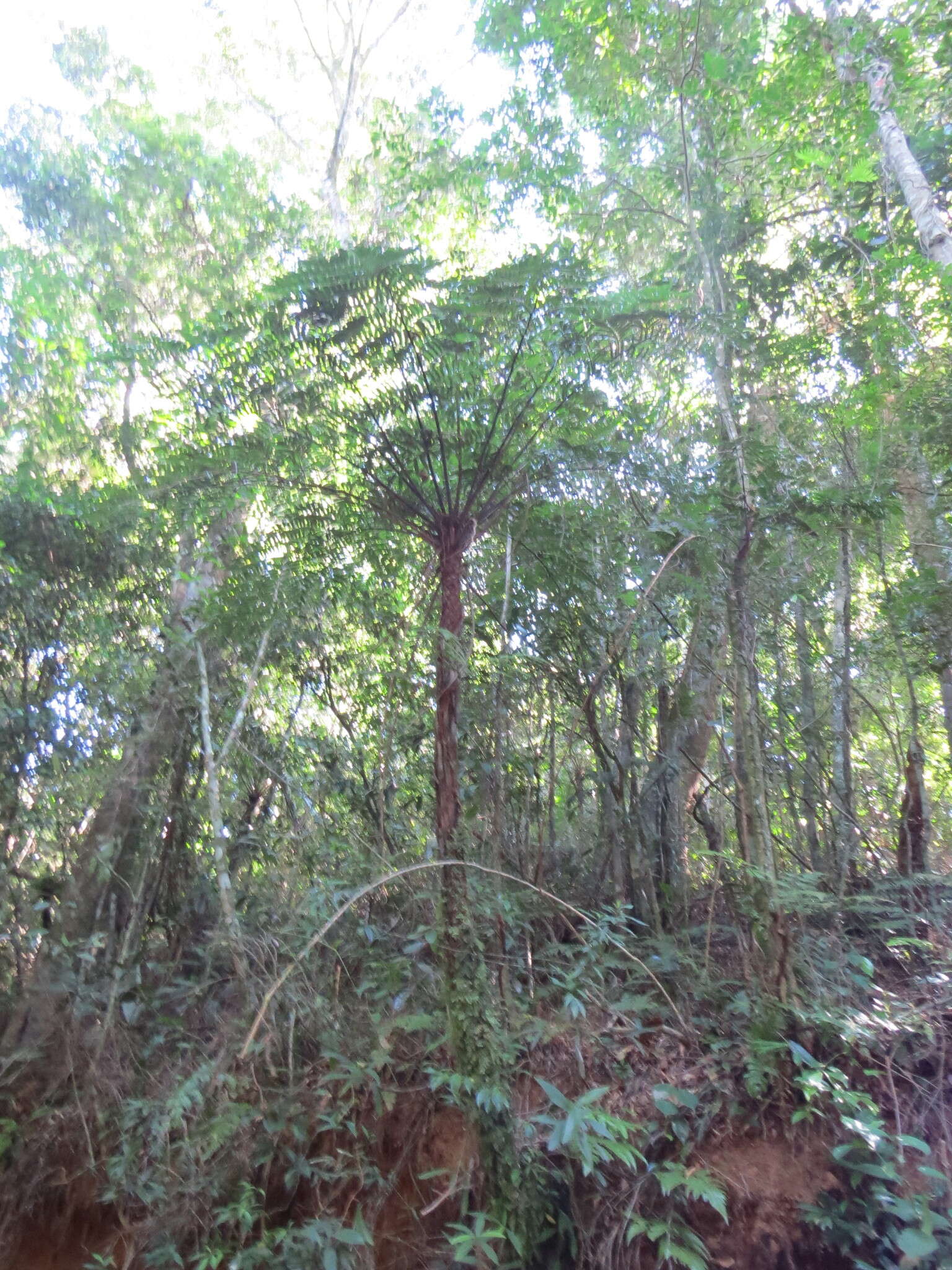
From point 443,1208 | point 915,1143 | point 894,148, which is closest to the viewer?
point 915,1143

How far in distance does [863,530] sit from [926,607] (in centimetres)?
70

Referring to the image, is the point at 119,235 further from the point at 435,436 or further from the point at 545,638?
the point at 545,638

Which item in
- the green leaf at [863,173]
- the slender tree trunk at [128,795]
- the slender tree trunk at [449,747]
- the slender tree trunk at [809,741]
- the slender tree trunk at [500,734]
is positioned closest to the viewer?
the slender tree trunk at [449,747]

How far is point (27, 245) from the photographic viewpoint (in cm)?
973

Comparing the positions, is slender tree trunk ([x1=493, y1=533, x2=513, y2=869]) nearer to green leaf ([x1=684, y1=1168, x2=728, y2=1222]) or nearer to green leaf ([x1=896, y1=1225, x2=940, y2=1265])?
green leaf ([x1=684, y1=1168, x2=728, y2=1222])

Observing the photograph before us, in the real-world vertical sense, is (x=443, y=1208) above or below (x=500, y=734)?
below

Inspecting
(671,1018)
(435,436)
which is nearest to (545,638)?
(435,436)

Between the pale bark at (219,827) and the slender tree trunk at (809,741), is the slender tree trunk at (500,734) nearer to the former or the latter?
the pale bark at (219,827)

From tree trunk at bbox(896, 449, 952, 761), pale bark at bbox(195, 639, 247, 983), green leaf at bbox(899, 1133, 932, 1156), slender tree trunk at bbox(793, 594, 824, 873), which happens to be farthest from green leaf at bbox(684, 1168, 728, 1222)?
tree trunk at bbox(896, 449, 952, 761)

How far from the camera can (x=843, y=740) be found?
5316 mm

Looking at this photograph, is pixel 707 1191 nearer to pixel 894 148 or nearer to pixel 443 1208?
pixel 443 1208

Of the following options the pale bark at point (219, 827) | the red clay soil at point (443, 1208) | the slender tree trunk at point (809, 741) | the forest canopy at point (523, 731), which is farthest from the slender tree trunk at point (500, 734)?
the slender tree trunk at point (809, 741)

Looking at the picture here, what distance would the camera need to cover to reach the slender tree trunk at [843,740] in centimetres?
488

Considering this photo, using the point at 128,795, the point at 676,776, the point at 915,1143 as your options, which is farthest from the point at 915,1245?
the point at 128,795
